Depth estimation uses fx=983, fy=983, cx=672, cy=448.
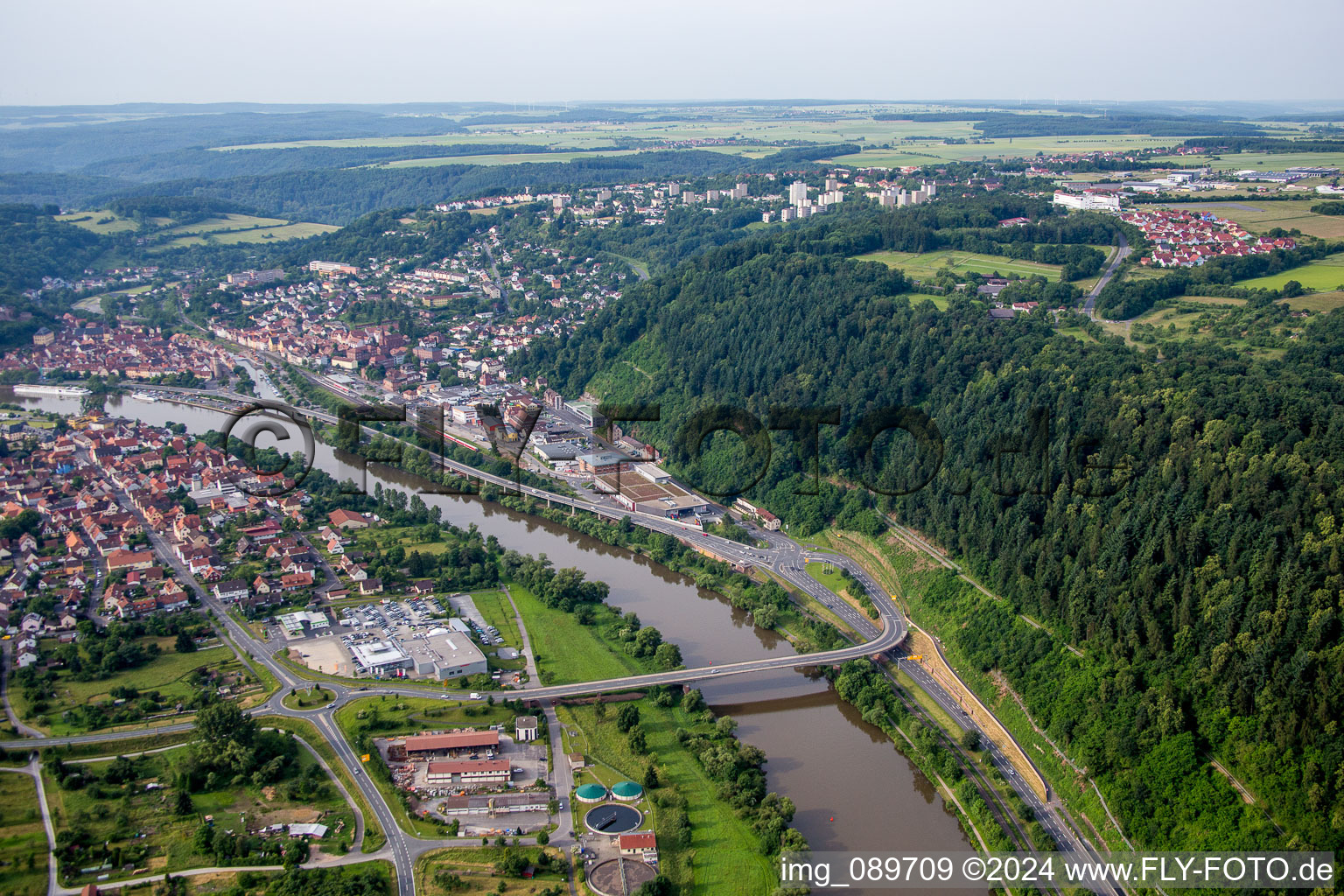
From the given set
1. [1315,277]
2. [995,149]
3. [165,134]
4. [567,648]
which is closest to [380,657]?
[567,648]

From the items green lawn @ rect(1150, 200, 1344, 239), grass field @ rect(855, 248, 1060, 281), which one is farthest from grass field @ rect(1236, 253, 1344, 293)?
grass field @ rect(855, 248, 1060, 281)

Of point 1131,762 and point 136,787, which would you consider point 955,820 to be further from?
point 136,787

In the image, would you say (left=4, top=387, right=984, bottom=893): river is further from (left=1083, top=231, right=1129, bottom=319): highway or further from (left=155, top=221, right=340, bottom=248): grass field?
(left=155, top=221, right=340, bottom=248): grass field

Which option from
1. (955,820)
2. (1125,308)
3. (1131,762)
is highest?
(1125,308)

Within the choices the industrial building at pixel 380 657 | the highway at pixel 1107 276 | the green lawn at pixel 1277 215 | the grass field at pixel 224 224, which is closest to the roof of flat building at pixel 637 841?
A: the industrial building at pixel 380 657

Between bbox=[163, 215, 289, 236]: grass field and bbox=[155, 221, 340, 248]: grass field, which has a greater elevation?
bbox=[163, 215, 289, 236]: grass field

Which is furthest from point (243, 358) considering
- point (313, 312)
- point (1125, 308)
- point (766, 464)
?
point (1125, 308)
